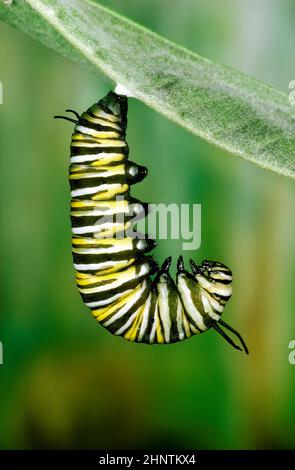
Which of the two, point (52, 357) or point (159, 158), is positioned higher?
point (159, 158)

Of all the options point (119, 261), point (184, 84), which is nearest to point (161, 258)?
point (119, 261)

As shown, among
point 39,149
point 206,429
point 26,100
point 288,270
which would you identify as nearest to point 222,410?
point 206,429

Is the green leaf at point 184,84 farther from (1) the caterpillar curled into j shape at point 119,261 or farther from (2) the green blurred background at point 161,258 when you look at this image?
(2) the green blurred background at point 161,258

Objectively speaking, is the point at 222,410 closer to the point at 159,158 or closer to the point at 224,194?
the point at 224,194

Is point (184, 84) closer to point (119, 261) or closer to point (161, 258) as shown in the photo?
point (119, 261)

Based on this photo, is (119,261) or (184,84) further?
(119,261)

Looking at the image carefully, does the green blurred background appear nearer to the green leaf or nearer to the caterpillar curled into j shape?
the caterpillar curled into j shape

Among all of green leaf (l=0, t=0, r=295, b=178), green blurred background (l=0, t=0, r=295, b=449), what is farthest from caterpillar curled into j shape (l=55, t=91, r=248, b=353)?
green blurred background (l=0, t=0, r=295, b=449)
